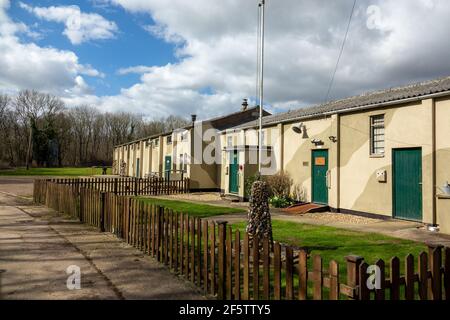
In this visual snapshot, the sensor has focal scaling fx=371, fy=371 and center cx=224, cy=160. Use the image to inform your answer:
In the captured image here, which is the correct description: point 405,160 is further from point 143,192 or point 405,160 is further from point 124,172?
point 124,172

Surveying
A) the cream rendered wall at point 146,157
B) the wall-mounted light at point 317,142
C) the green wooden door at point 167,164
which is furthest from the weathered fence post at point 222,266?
the cream rendered wall at point 146,157

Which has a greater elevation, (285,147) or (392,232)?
(285,147)

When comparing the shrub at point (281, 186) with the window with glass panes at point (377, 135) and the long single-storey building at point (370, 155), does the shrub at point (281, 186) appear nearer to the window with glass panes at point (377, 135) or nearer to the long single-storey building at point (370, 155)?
the long single-storey building at point (370, 155)

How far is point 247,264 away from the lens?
443 cm

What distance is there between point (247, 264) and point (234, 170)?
16.3m

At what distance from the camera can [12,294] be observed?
16.2ft

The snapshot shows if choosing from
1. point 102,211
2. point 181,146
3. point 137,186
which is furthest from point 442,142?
point 181,146

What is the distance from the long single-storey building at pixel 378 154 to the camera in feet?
34.6

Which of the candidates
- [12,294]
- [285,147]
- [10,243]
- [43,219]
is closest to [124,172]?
[285,147]

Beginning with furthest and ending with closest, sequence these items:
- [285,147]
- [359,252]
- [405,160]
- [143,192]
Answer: [143,192], [285,147], [405,160], [359,252]

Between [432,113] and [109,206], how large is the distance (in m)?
9.35

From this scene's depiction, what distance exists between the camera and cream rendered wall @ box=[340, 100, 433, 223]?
10773mm

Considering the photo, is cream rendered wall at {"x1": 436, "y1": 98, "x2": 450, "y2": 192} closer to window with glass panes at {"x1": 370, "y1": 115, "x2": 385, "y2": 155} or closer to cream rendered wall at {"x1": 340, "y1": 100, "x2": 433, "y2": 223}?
cream rendered wall at {"x1": 340, "y1": 100, "x2": 433, "y2": 223}
